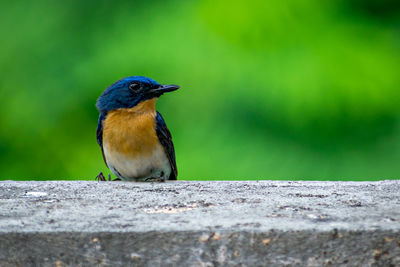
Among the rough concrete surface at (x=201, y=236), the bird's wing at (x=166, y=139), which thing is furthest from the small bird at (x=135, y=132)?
the rough concrete surface at (x=201, y=236)

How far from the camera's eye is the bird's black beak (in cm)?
396

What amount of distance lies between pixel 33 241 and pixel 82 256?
15cm

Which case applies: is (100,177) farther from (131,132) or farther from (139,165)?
(131,132)

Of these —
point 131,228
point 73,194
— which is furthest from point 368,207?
point 73,194

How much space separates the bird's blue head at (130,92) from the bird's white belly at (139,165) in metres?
0.27

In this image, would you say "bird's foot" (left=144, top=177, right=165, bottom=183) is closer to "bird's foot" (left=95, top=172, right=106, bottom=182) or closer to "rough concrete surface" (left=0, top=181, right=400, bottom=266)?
"bird's foot" (left=95, top=172, right=106, bottom=182)

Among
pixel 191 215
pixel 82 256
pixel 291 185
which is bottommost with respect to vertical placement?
pixel 82 256

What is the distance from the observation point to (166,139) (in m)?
4.14

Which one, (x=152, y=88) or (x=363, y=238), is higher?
(x=152, y=88)

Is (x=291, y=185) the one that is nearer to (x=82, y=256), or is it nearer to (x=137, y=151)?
(x=137, y=151)

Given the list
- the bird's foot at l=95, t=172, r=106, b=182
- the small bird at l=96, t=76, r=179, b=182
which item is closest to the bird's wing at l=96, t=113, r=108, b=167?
the small bird at l=96, t=76, r=179, b=182

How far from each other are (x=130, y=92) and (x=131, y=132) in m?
0.26

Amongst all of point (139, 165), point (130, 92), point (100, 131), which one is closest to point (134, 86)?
point (130, 92)

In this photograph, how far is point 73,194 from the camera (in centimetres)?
285
